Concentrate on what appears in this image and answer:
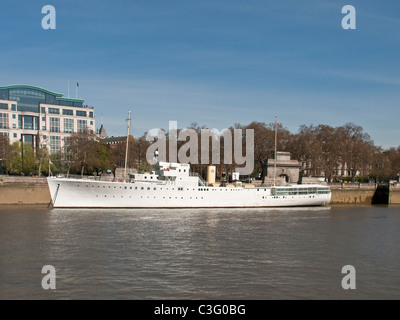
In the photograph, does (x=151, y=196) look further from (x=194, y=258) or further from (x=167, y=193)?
(x=194, y=258)

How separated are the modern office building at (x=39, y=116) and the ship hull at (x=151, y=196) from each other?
40.2m

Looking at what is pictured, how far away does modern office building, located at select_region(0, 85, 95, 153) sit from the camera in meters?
83.9

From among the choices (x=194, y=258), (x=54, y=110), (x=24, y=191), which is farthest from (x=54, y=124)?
(x=194, y=258)

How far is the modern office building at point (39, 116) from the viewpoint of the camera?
83938 millimetres

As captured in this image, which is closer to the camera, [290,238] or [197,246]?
[197,246]

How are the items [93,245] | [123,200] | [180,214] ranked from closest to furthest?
1. [93,245]
2. [180,214]
3. [123,200]

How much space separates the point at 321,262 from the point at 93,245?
13.0 metres

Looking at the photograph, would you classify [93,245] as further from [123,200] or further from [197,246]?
[123,200]

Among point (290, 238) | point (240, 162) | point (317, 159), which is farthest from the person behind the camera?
point (317, 159)

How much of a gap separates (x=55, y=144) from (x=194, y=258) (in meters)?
73.9

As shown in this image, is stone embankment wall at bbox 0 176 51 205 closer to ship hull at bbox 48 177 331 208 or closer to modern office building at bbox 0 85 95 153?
ship hull at bbox 48 177 331 208

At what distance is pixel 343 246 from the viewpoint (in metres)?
24.8

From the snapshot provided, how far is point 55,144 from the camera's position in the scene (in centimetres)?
8781
